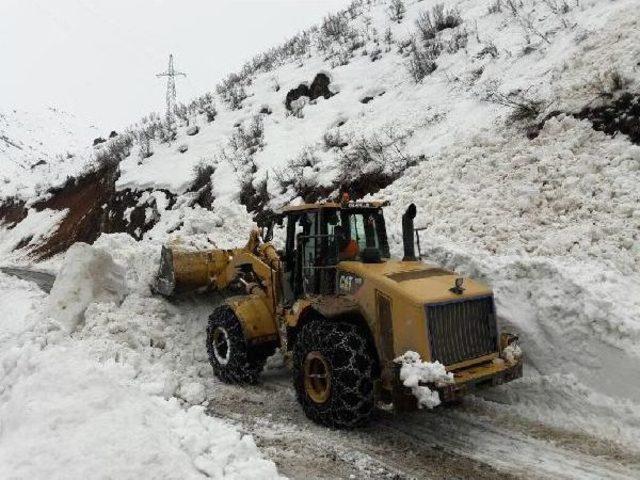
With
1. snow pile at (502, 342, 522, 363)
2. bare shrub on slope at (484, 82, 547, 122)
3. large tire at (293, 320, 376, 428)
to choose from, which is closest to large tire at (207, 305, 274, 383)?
large tire at (293, 320, 376, 428)

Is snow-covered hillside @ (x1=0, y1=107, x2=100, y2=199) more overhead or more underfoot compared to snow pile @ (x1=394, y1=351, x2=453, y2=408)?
more overhead

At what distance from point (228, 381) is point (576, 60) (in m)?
8.18

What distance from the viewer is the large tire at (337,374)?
4.95 m

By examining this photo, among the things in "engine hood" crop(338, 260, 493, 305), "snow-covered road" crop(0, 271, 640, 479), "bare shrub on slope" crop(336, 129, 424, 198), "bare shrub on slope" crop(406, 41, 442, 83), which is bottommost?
"snow-covered road" crop(0, 271, 640, 479)

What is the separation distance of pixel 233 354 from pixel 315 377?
1.62 meters

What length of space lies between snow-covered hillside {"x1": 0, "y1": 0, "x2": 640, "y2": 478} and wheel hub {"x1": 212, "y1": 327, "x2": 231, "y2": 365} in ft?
8.61

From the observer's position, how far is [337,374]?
16.4 ft

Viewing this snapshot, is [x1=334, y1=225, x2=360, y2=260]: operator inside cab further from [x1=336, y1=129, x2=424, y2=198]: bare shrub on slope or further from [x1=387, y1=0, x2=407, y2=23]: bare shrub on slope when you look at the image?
[x1=387, y1=0, x2=407, y2=23]: bare shrub on slope

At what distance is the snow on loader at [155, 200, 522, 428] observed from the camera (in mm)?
4879

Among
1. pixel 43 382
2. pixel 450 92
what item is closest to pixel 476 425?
pixel 43 382

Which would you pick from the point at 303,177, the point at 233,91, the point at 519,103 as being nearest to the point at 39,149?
the point at 233,91

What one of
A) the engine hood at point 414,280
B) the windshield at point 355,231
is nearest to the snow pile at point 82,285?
the windshield at point 355,231

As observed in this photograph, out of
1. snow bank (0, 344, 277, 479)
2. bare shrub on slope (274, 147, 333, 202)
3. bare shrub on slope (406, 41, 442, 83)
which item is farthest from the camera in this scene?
bare shrub on slope (406, 41, 442, 83)

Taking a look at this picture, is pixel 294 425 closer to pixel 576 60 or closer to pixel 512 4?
pixel 576 60
